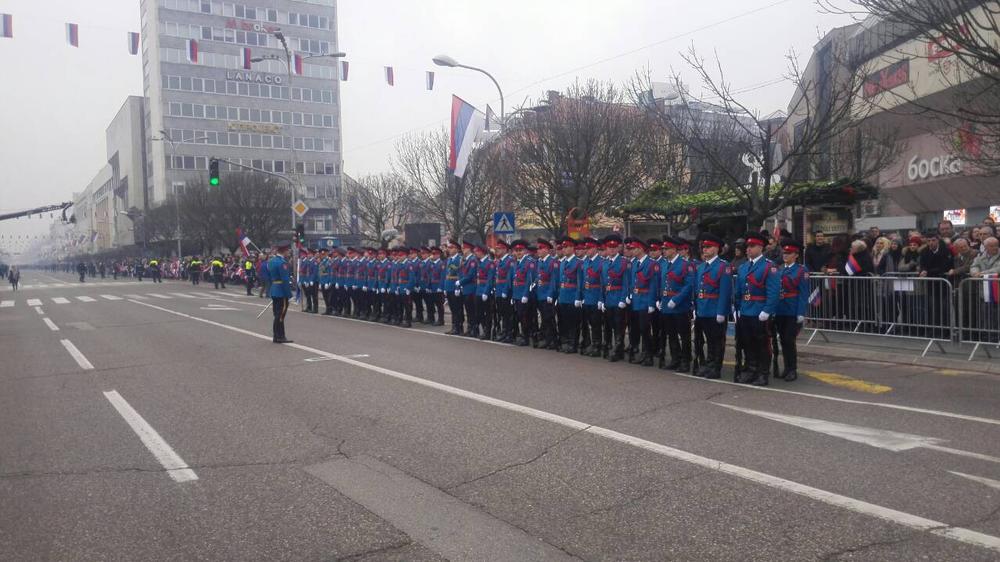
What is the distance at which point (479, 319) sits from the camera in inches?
649

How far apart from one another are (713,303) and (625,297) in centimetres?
191

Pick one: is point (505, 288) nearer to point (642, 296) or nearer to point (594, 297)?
point (594, 297)

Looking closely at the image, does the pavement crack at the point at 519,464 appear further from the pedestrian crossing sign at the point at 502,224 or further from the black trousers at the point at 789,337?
the pedestrian crossing sign at the point at 502,224

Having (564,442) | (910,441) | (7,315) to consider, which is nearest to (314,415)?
(564,442)

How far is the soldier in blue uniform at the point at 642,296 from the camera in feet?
38.8

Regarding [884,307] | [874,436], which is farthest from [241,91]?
[874,436]

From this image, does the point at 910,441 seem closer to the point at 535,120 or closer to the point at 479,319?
the point at 479,319

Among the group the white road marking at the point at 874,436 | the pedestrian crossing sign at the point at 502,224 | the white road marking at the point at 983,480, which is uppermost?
the pedestrian crossing sign at the point at 502,224

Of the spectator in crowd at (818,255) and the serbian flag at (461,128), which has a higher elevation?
the serbian flag at (461,128)

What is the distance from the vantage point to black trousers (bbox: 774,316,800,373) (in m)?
10.4

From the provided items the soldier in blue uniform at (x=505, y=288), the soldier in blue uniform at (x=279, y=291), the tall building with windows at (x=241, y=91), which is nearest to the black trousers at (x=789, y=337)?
the soldier in blue uniform at (x=505, y=288)

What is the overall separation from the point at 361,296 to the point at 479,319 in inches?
264

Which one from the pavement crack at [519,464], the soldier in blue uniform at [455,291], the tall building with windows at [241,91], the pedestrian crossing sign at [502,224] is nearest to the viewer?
the pavement crack at [519,464]

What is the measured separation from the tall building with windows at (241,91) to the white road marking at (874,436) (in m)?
A: 76.2
